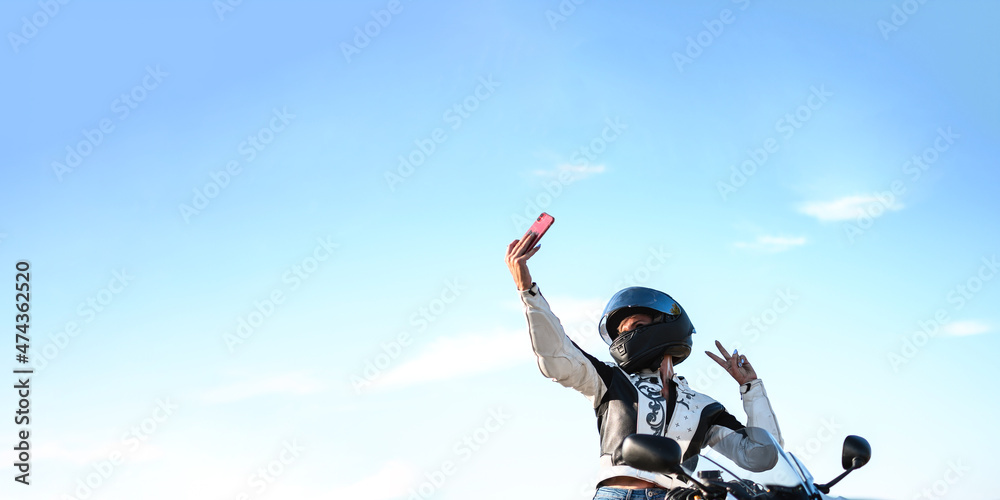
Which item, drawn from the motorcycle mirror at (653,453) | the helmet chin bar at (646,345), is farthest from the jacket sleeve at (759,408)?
the motorcycle mirror at (653,453)

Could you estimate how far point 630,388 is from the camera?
543 cm

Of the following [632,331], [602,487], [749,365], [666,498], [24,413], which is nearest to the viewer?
[666,498]

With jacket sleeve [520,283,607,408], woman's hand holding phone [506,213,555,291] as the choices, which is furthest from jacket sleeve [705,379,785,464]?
Result: woman's hand holding phone [506,213,555,291]

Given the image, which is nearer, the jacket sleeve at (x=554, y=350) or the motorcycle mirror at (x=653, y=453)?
the motorcycle mirror at (x=653, y=453)

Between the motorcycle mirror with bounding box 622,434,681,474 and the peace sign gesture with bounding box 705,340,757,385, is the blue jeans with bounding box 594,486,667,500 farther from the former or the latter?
the peace sign gesture with bounding box 705,340,757,385

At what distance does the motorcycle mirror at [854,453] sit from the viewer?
461cm

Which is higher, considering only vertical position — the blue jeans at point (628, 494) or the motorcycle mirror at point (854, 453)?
the motorcycle mirror at point (854, 453)

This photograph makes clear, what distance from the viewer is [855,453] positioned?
4.64 metres

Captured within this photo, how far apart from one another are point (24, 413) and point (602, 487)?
345 inches

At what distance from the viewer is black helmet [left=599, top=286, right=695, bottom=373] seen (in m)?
5.78

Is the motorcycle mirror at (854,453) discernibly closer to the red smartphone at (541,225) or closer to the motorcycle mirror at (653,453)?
the motorcycle mirror at (653,453)

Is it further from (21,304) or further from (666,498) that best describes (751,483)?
(21,304)

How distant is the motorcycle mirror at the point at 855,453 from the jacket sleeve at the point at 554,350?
144 centimetres

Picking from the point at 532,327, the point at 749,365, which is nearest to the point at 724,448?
the point at 532,327
